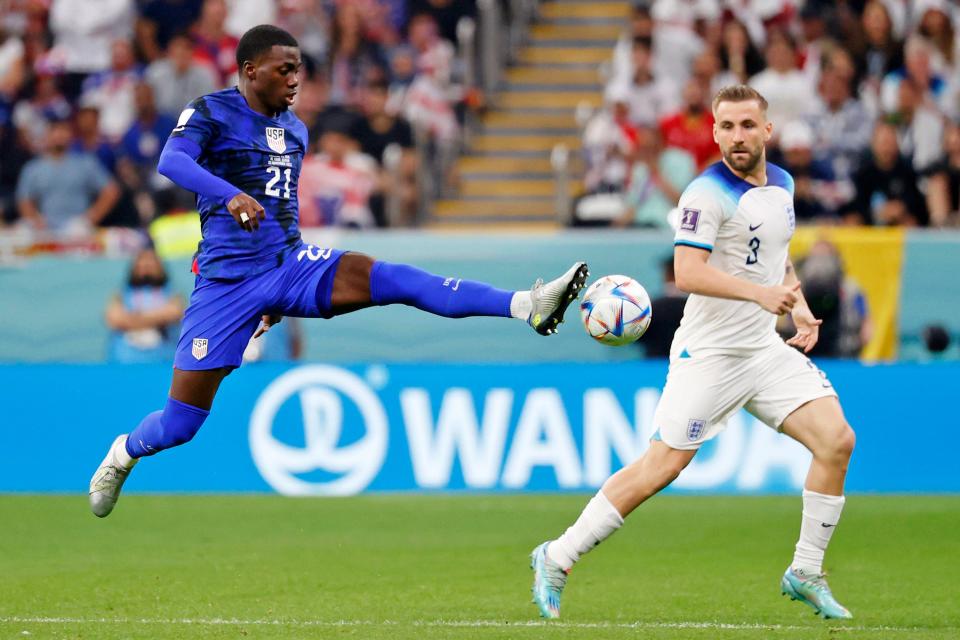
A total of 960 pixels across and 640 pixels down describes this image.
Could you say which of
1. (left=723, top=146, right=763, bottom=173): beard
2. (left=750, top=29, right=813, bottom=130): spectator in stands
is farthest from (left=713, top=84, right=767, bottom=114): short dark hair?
(left=750, top=29, right=813, bottom=130): spectator in stands

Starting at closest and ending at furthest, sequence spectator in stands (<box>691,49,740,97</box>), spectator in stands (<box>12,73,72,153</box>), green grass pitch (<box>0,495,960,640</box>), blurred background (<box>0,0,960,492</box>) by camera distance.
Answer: green grass pitch (<box>0,495,960,640</box>) → blurred background (<box>0,0,960,492</box>) → spectator in stands (<box>691,49,740,97</box>) → spectator in stands (<box>12,73,72,153</box>)

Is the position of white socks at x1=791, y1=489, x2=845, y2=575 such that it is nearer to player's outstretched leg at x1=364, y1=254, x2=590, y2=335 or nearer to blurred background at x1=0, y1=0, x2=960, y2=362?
player's outstretched leg at x1=364, y1=254, x2=590, y2=335

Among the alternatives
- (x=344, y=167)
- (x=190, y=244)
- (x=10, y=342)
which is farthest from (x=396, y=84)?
(x=10, y=342)

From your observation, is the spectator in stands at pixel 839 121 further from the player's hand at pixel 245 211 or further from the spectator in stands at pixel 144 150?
the player's hand at pixel 245 211

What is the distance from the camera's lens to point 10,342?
1650 centimetres

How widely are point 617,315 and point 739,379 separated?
652 mm

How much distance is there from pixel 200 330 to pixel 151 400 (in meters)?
6.15

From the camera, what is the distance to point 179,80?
755 inches

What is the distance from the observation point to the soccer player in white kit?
7.86m

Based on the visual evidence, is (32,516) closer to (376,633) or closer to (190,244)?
(190,244)

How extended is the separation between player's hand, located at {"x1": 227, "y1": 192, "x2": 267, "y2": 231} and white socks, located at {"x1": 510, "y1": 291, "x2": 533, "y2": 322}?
1.26 meters

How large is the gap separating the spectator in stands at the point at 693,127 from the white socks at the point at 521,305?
924 cm

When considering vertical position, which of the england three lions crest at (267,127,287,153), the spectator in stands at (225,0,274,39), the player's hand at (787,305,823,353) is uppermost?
the spectator in stands at (225,0,274,39)

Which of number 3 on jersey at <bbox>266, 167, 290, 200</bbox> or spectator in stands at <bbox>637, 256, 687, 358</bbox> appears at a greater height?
number 3 on jersey at <bbox>266, 167, 290, 200</bbox>
